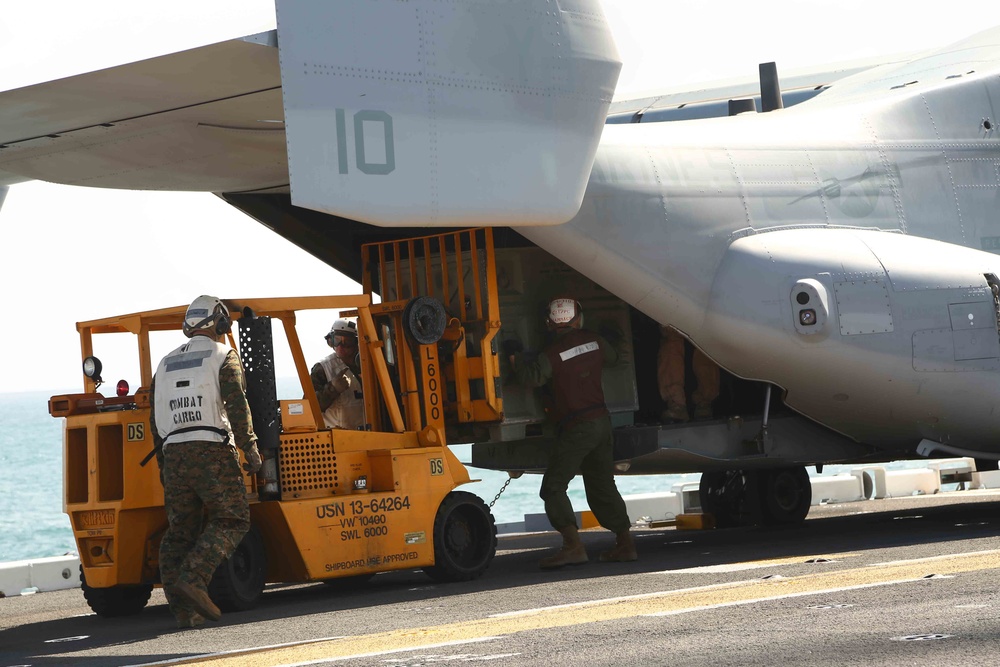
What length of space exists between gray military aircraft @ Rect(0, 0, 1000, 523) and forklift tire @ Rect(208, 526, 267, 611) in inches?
94.8

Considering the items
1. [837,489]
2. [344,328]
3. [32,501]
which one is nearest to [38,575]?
[344,328]

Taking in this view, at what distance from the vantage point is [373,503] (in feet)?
33.2

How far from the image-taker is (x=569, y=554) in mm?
11250

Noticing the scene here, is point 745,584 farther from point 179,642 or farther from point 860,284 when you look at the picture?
point 860,284

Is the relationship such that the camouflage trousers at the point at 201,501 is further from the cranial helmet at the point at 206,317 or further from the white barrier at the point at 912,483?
the white barrier at the point at 912,483

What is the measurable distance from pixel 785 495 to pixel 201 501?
7.57 meters

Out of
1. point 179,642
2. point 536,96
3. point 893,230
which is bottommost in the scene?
point 179,642

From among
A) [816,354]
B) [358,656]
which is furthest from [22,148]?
[816,354]

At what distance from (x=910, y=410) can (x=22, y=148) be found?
25.8ft

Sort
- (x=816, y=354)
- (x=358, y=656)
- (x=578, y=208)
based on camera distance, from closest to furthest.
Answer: (x=358, y=656) < (x=578, y=208) < (x=816, y=354)

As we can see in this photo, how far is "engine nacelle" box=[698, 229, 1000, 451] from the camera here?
11727 millimetres

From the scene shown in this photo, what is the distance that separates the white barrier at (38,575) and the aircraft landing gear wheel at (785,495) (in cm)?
704

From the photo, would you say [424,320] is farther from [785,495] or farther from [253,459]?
[785,495]

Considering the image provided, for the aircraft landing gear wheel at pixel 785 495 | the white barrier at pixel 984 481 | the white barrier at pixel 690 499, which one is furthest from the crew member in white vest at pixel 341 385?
the white barrier at pixel 984 481
